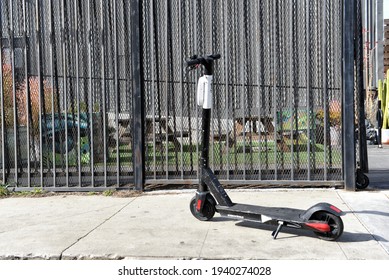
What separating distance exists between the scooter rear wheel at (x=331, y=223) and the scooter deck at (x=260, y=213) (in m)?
0.18

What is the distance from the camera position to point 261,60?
747 cm

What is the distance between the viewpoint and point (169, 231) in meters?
5.30

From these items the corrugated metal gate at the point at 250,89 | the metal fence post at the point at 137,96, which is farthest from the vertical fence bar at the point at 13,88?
the corrugated metal gate at the point at 250,89

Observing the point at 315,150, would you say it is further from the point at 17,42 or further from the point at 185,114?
the point at 17,42

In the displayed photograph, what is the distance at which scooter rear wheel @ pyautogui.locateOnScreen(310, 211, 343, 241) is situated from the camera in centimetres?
470

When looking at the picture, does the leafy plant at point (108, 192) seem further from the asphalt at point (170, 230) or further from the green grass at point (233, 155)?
the green grass at point (233, 155)

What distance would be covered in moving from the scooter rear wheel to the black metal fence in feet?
8.53

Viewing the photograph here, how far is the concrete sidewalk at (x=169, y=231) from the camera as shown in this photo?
15.0 feet

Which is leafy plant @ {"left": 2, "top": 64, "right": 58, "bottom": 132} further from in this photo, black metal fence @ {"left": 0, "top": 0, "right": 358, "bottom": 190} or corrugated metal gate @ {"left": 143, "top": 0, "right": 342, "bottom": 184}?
corrugated metal gate @ {"left": 143, "top": 0, "right": 342, "bottom": 184}

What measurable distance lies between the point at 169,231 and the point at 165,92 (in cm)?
293

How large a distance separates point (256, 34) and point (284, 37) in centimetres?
42

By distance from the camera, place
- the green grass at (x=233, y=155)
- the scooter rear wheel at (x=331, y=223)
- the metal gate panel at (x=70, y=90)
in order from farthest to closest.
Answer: the metal gate panel at (x=70, y=90), the green grass at (x=233, y=155), the scooter rear wheel at (x=331, y=223)
